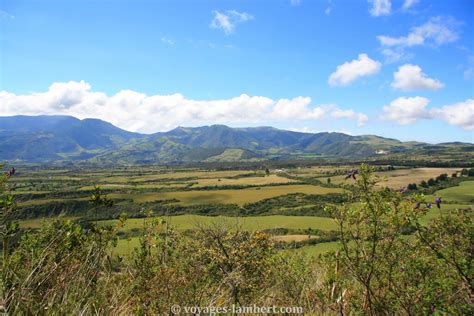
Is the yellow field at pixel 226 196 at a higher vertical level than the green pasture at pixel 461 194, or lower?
lower

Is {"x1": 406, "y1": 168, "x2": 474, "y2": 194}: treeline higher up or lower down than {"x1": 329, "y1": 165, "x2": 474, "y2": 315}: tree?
lower down

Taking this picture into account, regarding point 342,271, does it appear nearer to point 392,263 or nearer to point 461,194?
point 392,263

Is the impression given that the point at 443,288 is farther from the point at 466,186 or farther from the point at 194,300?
the point at 466,186

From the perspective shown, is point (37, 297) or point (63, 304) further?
point (37, 297)

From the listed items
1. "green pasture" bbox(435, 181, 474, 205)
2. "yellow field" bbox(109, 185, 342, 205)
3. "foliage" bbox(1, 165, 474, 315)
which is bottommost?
"yellow field" bbox(109, 185, 342, 205)

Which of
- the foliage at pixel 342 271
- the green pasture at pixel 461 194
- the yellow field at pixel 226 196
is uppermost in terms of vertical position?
the foliage at pixel 342 271

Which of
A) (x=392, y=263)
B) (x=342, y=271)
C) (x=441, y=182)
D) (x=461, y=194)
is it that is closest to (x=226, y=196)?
(x=461, y=194)

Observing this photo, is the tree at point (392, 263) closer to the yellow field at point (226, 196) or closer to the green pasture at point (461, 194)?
the green pasture at point (461, 194)

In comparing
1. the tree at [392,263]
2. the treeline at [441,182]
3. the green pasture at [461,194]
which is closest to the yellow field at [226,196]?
the treeline at [441,182]

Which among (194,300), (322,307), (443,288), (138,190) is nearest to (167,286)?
(194,300)

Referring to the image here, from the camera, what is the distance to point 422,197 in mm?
4582

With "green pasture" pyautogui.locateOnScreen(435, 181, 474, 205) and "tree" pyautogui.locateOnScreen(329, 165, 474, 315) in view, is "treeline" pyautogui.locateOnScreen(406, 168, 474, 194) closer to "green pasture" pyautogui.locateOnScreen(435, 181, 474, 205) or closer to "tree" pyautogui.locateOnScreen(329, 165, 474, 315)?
"green pasture" pyautogui.locateOnScreen(435, 181, 474, 205)

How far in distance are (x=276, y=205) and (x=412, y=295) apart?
96753mm

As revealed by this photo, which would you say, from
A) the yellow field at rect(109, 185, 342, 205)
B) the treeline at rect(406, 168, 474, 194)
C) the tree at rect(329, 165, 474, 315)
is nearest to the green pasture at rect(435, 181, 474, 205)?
the treeline at rect(406, 168, 474, 194)
